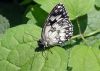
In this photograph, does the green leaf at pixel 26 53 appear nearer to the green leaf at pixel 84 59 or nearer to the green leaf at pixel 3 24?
the green leaf at pixel 84 59

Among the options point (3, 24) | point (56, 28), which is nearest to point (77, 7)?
point (56, 28)

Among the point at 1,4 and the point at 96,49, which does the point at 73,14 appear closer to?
the point at 96,49

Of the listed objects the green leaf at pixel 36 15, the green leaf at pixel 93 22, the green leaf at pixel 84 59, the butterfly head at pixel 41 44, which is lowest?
the green leaf at pixel 84 59

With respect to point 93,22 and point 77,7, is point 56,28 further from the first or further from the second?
point 93,22

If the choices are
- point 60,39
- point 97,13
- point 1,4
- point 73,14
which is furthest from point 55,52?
point 1,4

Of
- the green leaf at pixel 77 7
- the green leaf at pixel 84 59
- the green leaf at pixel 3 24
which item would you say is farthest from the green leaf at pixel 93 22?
the green leaf at pixel 3 24

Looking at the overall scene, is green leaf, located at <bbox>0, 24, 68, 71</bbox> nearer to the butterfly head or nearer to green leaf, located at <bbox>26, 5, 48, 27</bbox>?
the butterfly head
